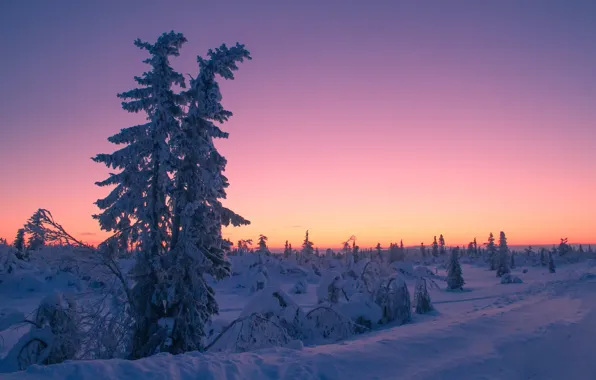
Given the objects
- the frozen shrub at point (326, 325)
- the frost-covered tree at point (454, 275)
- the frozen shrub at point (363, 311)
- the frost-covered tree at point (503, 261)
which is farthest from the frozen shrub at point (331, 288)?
the frost-covered tree at point (503, 261)

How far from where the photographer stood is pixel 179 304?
12.2 m

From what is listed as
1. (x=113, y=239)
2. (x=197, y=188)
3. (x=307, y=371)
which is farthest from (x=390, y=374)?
(x=113, y=239)

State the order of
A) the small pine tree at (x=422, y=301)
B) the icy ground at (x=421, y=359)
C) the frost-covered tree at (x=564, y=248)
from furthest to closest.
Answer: the frost-covered tree at (x=564, y=248) → the small pine tree at (x=422, y=301) → the icy ground at (x=421, y=359)

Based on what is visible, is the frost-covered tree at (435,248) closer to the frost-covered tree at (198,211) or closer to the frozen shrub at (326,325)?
the frozen shrub at (326,325)

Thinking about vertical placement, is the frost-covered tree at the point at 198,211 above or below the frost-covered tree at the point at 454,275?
above

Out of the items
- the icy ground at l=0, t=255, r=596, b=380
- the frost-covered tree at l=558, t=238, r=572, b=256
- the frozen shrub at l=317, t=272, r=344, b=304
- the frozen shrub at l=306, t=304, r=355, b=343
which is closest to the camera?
the icy ground at l=0, t=255, r=596, b=380

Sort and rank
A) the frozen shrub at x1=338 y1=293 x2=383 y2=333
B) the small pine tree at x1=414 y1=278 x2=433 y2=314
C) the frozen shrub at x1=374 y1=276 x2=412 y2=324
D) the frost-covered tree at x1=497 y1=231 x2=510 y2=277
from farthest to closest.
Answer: the frost-covered tree at x1=497 y1=231 x2=510 y2=277 → the small pine tree at x1=414 y1=278 x2=433 y2=314 → the frozen shrub at x1=374 y1=276 x2=412 y2=324 → the frozen shrub at x1=338 y1=293 x2=383 y2=333

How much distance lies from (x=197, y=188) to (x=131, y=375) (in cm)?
635

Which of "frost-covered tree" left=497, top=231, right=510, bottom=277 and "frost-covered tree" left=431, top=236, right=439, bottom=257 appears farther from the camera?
"frost-covered tree" left=431, top=236, right=439, bottom=257

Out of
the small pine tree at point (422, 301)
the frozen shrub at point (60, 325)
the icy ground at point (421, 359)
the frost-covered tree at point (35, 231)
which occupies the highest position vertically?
the frost-covered tree at point (35, 231)

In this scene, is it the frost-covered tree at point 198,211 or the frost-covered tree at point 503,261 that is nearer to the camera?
the frost-covered tree at point 198,211

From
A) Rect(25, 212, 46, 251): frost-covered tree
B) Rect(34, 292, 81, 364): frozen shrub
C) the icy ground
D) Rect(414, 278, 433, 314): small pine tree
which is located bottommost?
Rect(414, 278, 433, 314): small pine tree

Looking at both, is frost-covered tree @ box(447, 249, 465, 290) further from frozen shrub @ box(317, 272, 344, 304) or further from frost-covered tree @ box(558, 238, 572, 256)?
frost-covered tree @ box(558, 238, 572, 256)

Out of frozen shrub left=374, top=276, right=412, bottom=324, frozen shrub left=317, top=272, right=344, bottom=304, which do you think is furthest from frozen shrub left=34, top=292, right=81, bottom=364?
frozen shrub left=374, top=276, right=412, bottom=324
